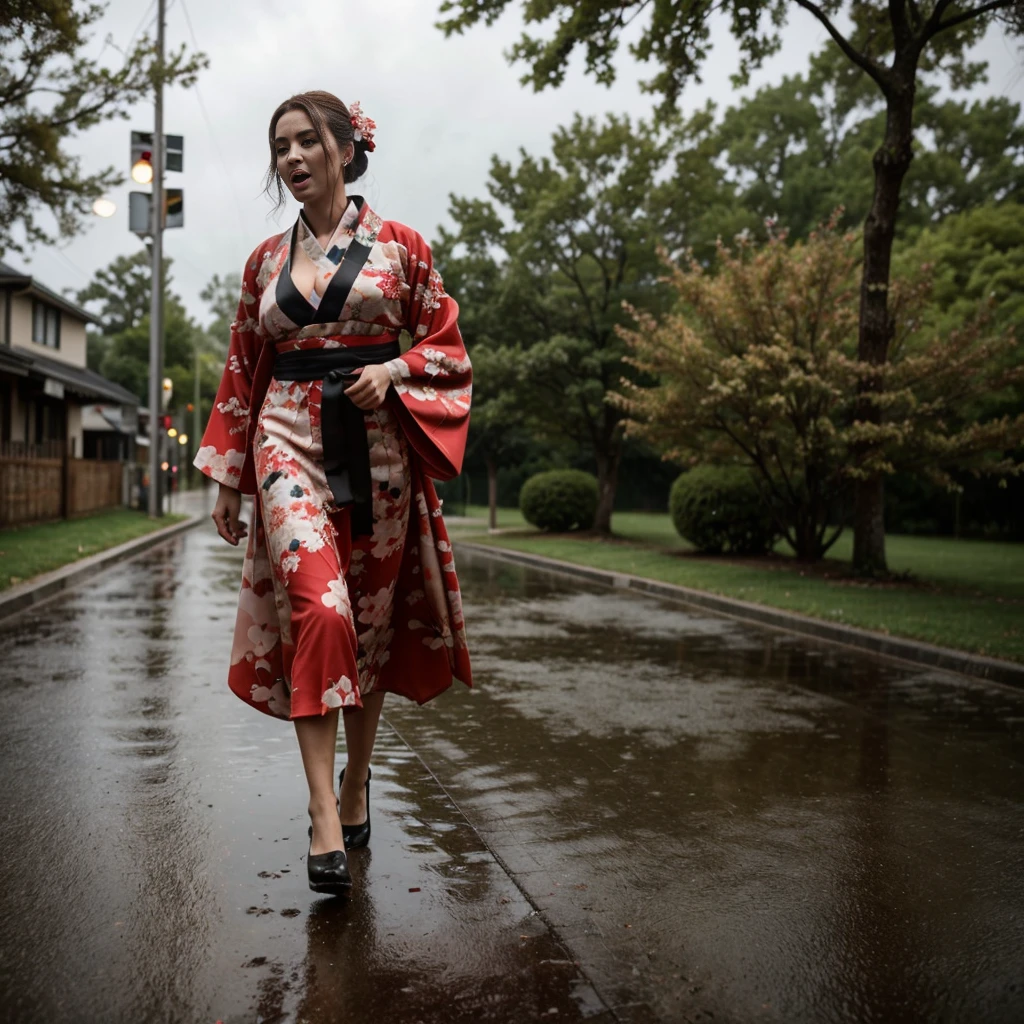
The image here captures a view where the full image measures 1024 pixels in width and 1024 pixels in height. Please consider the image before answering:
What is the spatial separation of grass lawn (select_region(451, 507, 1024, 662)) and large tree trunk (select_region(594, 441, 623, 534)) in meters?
0.63

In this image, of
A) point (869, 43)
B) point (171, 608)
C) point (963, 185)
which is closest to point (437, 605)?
point (171, 608)

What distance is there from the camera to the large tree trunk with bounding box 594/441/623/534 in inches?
1005

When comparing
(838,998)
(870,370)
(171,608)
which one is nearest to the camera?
(838,998)

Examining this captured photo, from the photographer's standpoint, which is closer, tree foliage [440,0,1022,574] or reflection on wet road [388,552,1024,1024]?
reflection on wet road [388,552,1024,1024]

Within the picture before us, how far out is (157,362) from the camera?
27.2 metres

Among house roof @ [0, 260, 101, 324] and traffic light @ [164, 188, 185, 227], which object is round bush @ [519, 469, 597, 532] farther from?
house roof @ [0, 260, 101, 324]

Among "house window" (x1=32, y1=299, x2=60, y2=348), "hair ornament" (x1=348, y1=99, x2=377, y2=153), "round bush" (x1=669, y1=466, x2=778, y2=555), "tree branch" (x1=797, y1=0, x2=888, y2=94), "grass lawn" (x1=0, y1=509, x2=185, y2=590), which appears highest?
"tree branch" (x1=797, y1=0, x2=888, y2=94)

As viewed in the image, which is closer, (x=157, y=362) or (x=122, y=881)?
(x=122, y=881)

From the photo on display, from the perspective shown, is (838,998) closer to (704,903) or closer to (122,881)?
(704,903)

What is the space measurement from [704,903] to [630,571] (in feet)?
41.4

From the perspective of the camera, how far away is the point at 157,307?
1039 inches

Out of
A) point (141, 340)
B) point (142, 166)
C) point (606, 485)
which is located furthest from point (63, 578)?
point (141, 340)

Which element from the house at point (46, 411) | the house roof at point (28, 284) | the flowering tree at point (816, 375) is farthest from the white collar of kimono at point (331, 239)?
the house roof at point (28, 284)

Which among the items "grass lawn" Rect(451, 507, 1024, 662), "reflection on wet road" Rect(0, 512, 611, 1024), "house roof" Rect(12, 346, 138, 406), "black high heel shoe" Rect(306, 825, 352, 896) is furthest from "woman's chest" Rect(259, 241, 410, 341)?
"house roof" Rect(12, 346, 138, 406)
